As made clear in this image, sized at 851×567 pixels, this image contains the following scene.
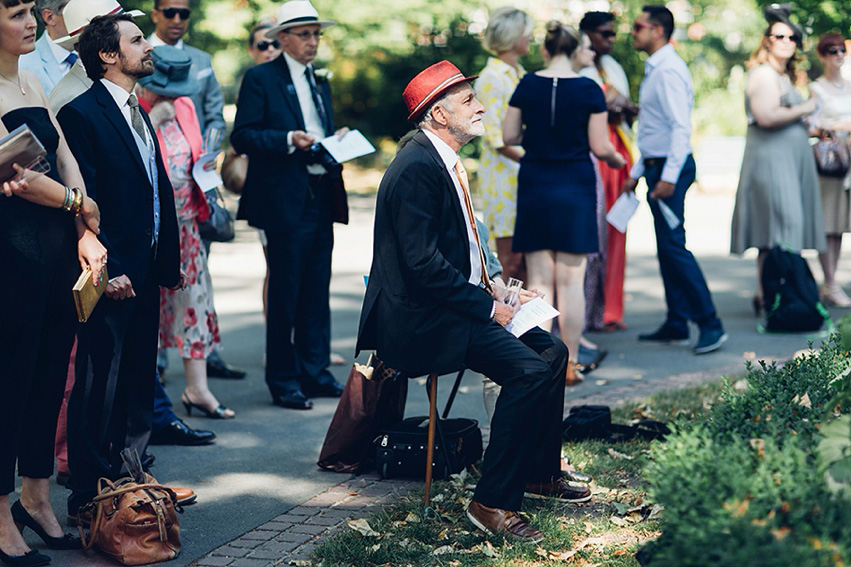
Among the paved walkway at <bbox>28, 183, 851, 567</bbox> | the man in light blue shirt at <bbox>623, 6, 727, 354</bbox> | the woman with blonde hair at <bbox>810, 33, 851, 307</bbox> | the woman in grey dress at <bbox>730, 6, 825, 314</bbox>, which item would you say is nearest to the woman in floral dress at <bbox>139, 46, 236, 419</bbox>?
the paved walkway at <bbox>28, 183, 851, 567</bbox>

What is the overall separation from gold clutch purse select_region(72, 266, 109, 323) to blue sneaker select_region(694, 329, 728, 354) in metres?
5.16

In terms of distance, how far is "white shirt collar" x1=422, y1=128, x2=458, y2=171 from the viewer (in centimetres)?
455

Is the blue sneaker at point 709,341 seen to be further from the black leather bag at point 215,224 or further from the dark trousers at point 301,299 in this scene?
the black leather bag at point 215,224

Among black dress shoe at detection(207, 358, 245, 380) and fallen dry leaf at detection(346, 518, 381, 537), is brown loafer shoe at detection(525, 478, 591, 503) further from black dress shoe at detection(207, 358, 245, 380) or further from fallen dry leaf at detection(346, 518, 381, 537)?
black dress shoe at detection(207, 358, 245, 380)

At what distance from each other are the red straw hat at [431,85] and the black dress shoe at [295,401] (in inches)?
99.6

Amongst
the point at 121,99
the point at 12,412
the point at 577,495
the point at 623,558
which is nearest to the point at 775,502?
the point at 623,558

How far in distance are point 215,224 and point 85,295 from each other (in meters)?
2.17

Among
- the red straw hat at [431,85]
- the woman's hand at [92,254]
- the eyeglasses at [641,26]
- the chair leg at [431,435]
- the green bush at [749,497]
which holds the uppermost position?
the eyeglasses at [641,26]

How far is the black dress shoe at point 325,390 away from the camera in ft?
22.4

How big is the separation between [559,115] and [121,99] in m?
3.00

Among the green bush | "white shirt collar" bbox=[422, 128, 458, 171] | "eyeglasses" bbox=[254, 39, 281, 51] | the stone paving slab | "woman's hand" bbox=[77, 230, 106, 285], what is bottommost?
the stone paving slab

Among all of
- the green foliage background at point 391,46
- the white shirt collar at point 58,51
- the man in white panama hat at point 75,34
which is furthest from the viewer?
the green foliage background at point 391,46

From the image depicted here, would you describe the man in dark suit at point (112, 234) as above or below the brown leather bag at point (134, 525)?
above

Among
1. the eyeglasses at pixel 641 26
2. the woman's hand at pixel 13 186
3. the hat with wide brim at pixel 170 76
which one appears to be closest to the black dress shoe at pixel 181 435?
the hat with wide brim at pixel 170 76
